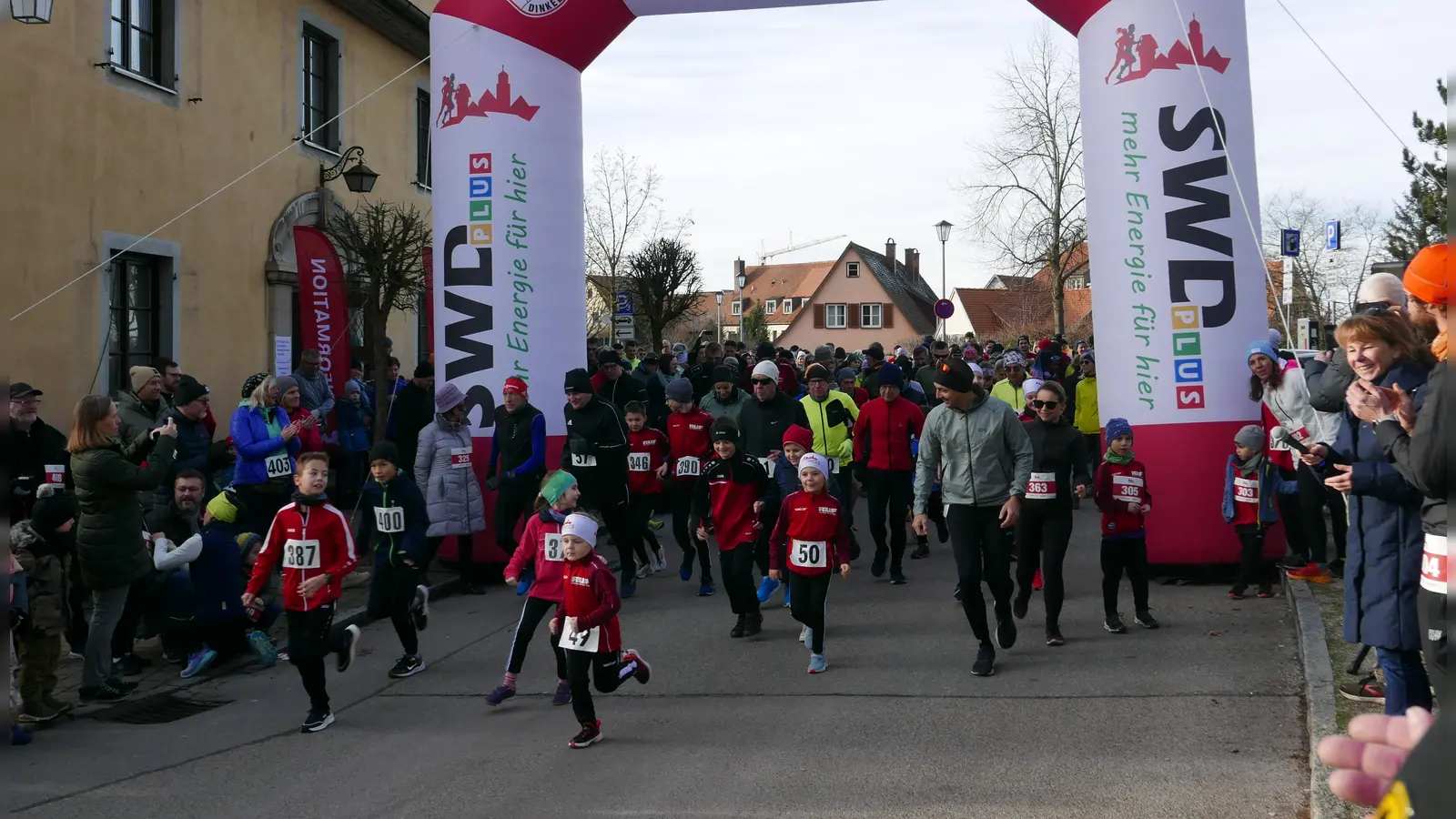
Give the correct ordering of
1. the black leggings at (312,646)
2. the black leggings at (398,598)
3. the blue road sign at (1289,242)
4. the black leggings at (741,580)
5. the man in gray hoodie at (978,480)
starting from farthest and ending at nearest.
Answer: the blue road sign at (1289,242)
the black leggings at (741,580)
the black leggings at (398,598)
the man in gray hoodie at (978,480)
the black leggings at (312,646)

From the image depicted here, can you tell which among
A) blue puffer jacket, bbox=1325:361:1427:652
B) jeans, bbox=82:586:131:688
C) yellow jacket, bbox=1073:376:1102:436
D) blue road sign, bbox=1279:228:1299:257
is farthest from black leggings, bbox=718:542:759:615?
blue road sign, bbox=1279:228:1299:257

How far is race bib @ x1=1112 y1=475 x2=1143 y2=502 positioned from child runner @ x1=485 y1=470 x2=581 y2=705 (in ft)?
12.3

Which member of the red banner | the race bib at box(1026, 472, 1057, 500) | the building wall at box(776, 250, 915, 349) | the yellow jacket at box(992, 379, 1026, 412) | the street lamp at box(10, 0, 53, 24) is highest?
the building wall at box(776, 250, 915, 349)

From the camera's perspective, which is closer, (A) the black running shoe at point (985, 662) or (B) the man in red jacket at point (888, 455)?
(A) the black running shoe at point (985, 662)

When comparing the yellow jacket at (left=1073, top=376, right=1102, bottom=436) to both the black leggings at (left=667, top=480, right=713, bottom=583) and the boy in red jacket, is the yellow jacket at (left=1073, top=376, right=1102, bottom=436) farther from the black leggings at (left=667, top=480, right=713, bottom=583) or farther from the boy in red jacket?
the boy in red jacket

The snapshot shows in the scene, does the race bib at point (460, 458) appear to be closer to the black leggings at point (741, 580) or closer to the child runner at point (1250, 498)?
the black leggings at point (741, 580)

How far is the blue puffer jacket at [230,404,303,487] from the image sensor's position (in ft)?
35.3

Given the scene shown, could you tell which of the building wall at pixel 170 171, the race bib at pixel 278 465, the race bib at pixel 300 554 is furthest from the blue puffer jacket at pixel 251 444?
the race bib at pixel 300 554

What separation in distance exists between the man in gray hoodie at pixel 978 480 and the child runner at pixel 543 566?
7.75ft

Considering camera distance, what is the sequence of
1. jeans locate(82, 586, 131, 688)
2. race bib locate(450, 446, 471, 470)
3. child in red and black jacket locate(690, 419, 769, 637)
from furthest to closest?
race bib locate(450, 446, 471, 470) < child in red and black jacket locate(690, 419, 769, 637) < jeans locate(82, 586, 131, 688)

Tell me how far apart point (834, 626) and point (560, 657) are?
2.75 meters

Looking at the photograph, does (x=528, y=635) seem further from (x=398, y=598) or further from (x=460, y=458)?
(x=460, y=458)

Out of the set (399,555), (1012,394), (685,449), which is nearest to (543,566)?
(399,555)

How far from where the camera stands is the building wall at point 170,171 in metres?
11.9
